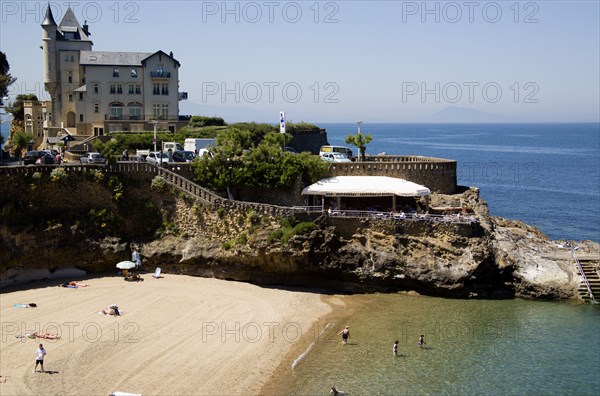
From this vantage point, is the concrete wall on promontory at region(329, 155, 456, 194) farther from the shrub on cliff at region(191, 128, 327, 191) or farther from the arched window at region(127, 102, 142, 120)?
the arched window at region(127, 102, 142, 120)

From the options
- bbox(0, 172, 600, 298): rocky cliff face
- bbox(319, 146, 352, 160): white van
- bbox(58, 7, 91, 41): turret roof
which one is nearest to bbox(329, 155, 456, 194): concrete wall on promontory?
bbox(0, 172, 600, 298): rocky cliff face

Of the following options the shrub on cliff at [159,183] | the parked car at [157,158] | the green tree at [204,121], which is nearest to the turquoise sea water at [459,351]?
the shrub on cliff at [159,183]

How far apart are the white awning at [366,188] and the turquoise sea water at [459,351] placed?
22.7 ft

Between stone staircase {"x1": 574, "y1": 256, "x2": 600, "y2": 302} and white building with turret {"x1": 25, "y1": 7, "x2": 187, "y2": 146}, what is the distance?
122ft

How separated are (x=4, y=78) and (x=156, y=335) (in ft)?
109

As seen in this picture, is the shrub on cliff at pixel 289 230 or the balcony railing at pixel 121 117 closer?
the shrub on cliff at pixel 289 230

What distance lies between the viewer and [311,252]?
139 ft

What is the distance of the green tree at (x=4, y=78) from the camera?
58.1 m

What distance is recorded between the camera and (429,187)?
163 feet

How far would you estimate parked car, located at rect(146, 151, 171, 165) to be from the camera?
4791 cm

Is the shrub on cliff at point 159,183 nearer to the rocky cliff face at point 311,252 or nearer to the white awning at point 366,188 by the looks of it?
the rocky cliff face at point 311,252

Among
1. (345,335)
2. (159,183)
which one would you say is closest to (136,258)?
(159,183)

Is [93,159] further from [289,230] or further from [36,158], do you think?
[289,230]

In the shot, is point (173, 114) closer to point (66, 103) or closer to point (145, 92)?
point (145, 92)
